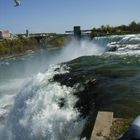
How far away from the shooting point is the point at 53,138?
9859 mm

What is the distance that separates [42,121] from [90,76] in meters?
4.47

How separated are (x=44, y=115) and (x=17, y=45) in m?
86.0

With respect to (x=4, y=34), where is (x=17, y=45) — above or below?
below

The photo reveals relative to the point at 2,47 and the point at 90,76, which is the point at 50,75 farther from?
the point at 2,47

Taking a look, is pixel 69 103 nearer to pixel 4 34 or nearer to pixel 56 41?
pixel 56 41

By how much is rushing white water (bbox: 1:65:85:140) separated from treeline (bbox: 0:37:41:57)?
241 feet

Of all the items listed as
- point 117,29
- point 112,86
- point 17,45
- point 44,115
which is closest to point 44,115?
point 44,115

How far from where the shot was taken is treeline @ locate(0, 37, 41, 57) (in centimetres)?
8962

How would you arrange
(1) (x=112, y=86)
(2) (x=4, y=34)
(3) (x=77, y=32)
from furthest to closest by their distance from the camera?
(2) (x=4, y=34)
(3) (x=77, y=32)
(1) (x=112, y=86)

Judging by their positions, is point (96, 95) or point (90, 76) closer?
point (96, 95)

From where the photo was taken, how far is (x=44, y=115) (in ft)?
36.6

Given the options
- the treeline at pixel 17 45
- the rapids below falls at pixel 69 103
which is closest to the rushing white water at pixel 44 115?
the rapids below falls at pixel 69 103

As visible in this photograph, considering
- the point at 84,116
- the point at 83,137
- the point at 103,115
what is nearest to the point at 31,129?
the point at 84,116

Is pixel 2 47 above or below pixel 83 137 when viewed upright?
below
